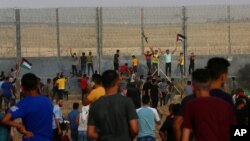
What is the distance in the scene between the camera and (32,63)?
33219 millimetres

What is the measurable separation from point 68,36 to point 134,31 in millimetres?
3099

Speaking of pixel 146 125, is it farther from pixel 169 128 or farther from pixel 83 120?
pixel 83 120

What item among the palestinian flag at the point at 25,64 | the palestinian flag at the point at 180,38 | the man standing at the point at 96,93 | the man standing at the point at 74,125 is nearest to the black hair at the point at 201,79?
the man standing at the point at 96,93

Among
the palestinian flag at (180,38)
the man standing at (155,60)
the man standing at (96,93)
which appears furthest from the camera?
the man standing at (155,60)

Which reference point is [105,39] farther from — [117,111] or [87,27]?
[117,111]

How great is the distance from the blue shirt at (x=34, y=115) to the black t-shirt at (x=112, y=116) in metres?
0.76

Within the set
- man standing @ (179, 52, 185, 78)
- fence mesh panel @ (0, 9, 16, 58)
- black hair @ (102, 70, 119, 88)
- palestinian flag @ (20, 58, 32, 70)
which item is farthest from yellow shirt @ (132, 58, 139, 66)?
black hair @ (102, 70, 119, 88)

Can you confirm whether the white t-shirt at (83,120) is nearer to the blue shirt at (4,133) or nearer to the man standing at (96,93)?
the man standing at (96,93)

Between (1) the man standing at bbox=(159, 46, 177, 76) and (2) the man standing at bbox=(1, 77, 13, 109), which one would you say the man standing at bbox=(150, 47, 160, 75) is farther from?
(2) the man standing at bbox=(1, 77, 13, 109)

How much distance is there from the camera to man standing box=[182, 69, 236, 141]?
284 inches

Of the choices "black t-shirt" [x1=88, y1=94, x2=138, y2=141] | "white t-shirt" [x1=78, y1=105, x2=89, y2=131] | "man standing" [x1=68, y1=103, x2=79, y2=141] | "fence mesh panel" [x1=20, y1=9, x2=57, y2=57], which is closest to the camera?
"black t-shirt" [x1=88, y1=94, x2=138, y2=141]

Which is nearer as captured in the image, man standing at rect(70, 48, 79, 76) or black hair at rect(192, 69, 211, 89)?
black hair at rect(192, 69, 211, 89)

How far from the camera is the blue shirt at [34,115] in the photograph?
8.62m

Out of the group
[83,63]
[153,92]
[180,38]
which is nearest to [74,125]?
[153,92]
